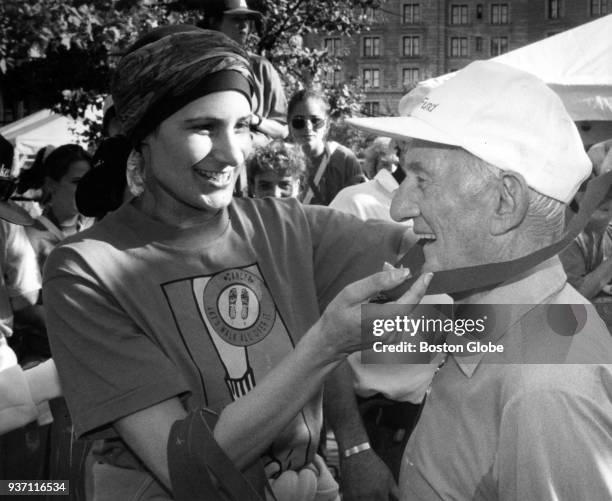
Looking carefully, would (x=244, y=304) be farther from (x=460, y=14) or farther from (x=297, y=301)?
(x=460, y=14)

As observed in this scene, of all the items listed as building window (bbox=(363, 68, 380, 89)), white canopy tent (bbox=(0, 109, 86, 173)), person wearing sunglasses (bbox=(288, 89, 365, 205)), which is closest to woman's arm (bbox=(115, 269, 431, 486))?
person wearing sunglasses (bbox=(288, 89, 365, 205))

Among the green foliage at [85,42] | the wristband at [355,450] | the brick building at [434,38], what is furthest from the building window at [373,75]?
the wristband at [355,450]

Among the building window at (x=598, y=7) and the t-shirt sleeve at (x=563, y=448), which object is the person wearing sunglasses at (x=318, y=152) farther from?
the building window at (x=598, y=7)

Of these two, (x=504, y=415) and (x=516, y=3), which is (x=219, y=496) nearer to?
(x=504, y=415)

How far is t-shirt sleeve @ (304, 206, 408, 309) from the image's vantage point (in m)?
2.43

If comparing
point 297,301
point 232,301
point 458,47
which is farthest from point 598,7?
point 232,301

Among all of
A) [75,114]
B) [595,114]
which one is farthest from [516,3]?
[595,114]

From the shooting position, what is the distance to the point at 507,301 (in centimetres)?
187

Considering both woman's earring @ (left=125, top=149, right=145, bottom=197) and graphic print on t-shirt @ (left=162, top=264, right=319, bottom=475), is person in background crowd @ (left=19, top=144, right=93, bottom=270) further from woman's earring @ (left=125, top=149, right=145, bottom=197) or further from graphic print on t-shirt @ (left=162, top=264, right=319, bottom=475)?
graphic print on t-shirt @ (left=162, top=264, right=319, bottom=475)

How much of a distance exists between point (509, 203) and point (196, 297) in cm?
77

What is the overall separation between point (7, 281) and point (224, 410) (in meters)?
2.70

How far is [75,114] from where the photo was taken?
41.9 feet

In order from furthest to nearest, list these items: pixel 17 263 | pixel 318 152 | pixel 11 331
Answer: pixel 318 152 < pixel 17 263 < pixel 11 331

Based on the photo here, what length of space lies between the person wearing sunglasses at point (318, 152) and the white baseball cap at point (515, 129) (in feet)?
14.0
